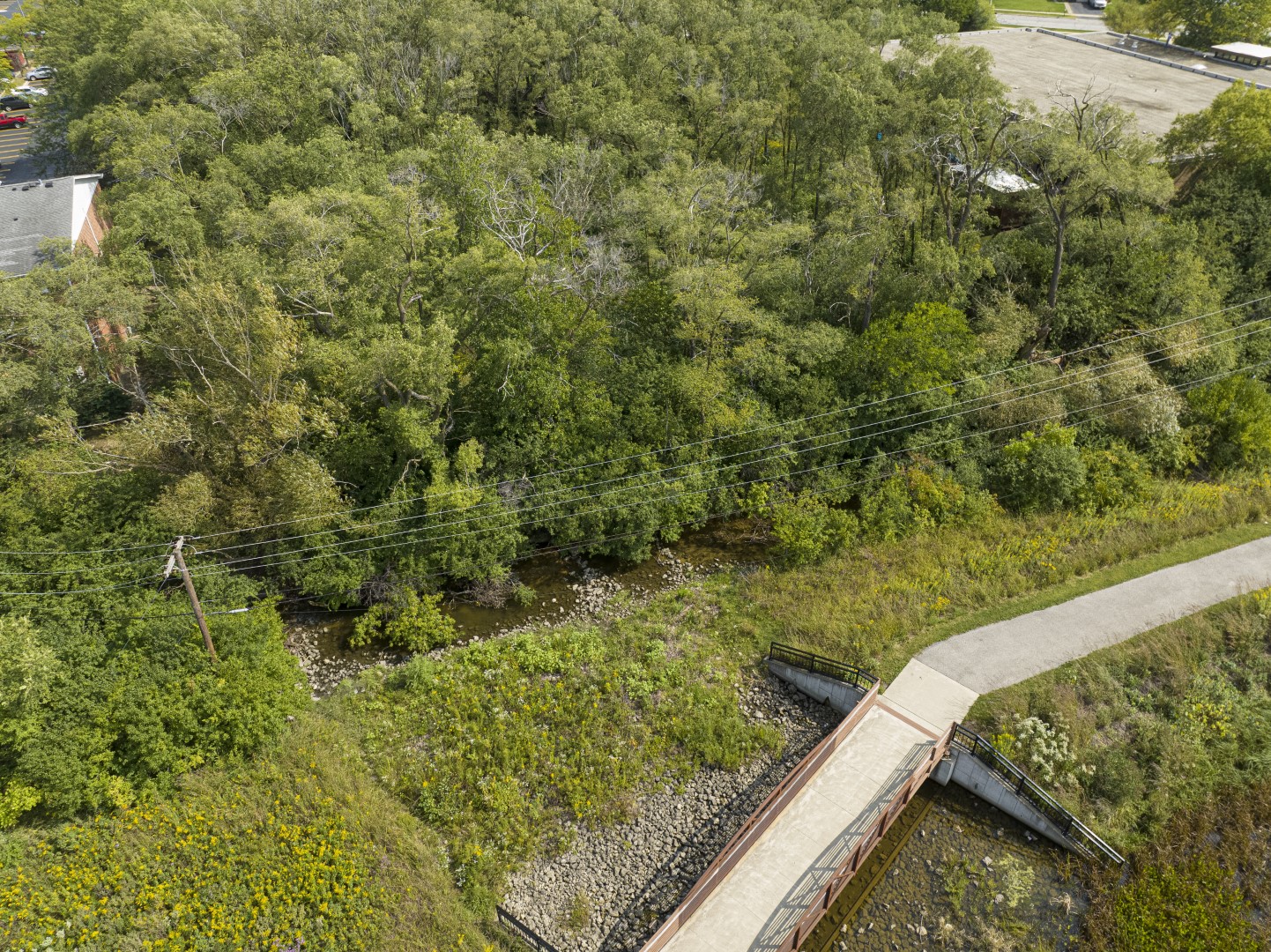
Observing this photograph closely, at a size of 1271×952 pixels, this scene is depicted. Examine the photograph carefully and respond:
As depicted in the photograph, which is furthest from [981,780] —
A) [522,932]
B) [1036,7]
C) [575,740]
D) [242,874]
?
[1036,7]

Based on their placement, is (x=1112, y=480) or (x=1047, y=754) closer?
(x=1047, y=754)

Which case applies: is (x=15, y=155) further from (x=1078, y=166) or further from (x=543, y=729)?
(x=1078, y=166)

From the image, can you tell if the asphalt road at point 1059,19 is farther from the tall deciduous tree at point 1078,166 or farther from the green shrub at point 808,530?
the green shrub at point 808,530

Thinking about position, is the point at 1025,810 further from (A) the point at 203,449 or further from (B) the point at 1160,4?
(B) the point at 1160,4

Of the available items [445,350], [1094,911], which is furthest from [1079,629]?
[445,350]

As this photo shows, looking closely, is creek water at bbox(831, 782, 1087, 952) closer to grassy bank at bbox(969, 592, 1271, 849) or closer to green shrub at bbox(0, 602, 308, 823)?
grassy bank at bbox(969, 592, 1271, 849)

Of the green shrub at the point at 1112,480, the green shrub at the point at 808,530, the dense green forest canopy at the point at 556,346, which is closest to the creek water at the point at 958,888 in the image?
the dense green forest canopy at the point at 556,346
